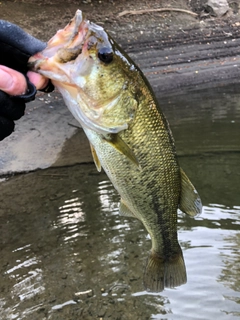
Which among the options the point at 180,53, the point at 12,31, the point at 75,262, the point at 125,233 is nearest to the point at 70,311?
the point at 75,262

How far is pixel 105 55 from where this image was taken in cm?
194

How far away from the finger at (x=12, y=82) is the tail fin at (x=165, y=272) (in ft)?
4.45

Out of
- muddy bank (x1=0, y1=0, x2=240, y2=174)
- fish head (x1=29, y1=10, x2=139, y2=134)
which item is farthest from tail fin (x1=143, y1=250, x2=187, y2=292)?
muddy bank (x1=0, y1=0, x2=240, y2=174)

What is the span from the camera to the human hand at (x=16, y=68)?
187 cm

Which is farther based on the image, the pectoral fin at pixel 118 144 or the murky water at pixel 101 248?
the murky water at pixel 101 248

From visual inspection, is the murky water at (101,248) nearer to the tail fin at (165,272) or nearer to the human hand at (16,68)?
the tail fin at (165,272)

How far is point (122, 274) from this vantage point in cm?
411

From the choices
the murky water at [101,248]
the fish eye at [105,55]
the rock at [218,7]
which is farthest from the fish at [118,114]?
the rock at [218,7]

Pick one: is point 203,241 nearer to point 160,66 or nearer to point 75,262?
point 75,262

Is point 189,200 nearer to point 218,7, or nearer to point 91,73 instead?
point 91,73

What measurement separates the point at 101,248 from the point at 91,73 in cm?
284

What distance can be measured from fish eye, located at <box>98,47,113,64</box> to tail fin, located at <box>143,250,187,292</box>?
4.23ft

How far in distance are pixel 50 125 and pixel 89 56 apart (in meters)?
5.54

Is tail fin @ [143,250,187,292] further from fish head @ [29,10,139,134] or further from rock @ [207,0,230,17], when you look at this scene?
rock @ [207,0,230,17]
